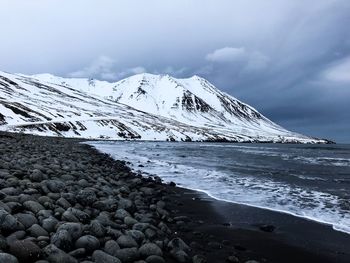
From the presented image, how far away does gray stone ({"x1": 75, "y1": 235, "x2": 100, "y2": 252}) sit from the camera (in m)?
7.91

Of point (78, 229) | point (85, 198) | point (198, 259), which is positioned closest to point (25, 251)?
point (78, 229)

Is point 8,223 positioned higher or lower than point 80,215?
higher

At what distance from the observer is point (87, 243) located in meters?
7.97

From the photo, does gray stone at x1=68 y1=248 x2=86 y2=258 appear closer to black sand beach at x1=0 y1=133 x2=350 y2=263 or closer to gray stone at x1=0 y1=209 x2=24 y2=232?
black sand beach at x1=0 y1=133 x2=350 y2=263

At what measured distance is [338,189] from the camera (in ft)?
73.1

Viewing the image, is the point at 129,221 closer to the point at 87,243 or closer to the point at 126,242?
the point at 126,242

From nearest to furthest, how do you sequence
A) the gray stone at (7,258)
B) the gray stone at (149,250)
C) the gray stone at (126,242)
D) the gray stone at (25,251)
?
1. the gray stone at (7,258)
2. the gray stone at (25,251)
3. the gray stone at (149,250)
4. the gray stone at (126,242)

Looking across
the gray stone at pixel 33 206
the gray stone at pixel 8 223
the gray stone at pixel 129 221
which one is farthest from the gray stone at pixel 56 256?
the gray stone at pixel 129 221

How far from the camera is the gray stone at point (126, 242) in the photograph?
8562mm

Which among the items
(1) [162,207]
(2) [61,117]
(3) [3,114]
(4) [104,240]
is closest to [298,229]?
(1) [162,207]

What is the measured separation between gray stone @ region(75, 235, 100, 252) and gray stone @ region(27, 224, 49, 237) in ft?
2.34

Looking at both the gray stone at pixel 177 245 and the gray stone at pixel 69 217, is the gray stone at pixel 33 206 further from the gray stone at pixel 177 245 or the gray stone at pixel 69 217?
the gray stone at pixel 177 245

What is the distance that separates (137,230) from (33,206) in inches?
102

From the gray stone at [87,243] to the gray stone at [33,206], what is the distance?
198 centimetres
